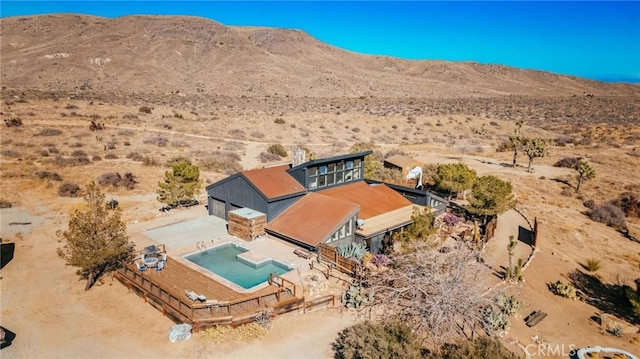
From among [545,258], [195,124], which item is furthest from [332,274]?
[195,124]

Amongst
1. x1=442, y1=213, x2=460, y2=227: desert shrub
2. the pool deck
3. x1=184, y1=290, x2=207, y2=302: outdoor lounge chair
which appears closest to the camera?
x1=184, y1=290, x2=207, y2=302: outdoor lounge chair

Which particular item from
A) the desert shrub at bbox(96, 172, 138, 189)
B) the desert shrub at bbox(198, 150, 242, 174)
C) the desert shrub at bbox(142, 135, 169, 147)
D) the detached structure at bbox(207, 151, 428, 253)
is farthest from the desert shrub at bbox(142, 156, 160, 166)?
the detached structure at bbox(207, 151, 428, 253)

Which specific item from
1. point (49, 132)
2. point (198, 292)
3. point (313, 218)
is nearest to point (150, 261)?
point (198, 292)

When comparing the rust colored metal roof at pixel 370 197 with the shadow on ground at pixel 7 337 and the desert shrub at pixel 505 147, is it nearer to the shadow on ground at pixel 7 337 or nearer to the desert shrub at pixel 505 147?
the shadow on ground at pixel 7 337

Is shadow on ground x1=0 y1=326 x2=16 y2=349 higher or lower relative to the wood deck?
lower

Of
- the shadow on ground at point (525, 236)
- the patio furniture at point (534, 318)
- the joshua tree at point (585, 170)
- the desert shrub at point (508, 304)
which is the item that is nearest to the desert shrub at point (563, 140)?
the joshua tree at point (585, 170)

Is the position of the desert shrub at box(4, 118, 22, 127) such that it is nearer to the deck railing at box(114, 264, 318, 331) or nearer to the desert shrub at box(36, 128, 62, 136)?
the desert shrub at box(36, 128, 62, 136)
